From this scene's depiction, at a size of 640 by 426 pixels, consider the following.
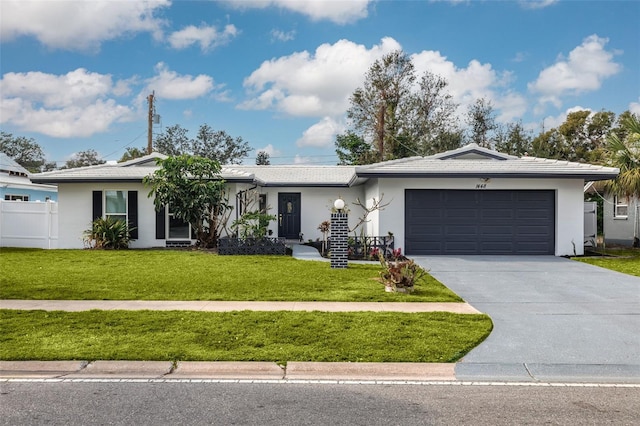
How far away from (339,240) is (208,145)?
37792 millimetres

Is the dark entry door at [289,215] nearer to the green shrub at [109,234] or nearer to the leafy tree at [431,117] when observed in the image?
the green shrub at [109,234]

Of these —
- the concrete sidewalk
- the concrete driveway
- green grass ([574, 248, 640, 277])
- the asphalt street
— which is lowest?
the asphalt street

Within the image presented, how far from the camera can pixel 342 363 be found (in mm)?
5613

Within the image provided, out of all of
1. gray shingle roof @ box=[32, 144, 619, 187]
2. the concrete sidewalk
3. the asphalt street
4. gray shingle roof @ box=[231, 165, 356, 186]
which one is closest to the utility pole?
gray shingle roof @ box=[231, 165, 356, 186]

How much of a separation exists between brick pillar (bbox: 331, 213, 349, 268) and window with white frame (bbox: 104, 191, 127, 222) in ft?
30.8

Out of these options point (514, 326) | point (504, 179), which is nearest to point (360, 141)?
point (504, 179)

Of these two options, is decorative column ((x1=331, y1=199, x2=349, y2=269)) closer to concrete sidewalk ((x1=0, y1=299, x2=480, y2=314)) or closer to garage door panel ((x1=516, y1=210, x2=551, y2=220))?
concrete sidewalk ((x1=0, y1=299, x2=480, y2=314))

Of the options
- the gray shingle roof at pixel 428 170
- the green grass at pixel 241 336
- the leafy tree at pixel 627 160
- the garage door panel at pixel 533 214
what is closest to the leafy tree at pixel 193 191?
the gray shingle roof at pixel 428 170

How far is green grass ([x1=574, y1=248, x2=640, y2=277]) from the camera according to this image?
13531 millimetres

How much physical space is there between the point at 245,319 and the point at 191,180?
10824mm

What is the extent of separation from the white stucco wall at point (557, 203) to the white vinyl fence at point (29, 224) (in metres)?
12.2

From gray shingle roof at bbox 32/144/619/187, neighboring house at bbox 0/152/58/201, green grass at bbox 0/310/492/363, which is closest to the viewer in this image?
green grass at bbox 0/310/492/363

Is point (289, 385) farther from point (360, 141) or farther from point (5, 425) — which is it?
point (360, 141)

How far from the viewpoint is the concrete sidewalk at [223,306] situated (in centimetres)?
812
